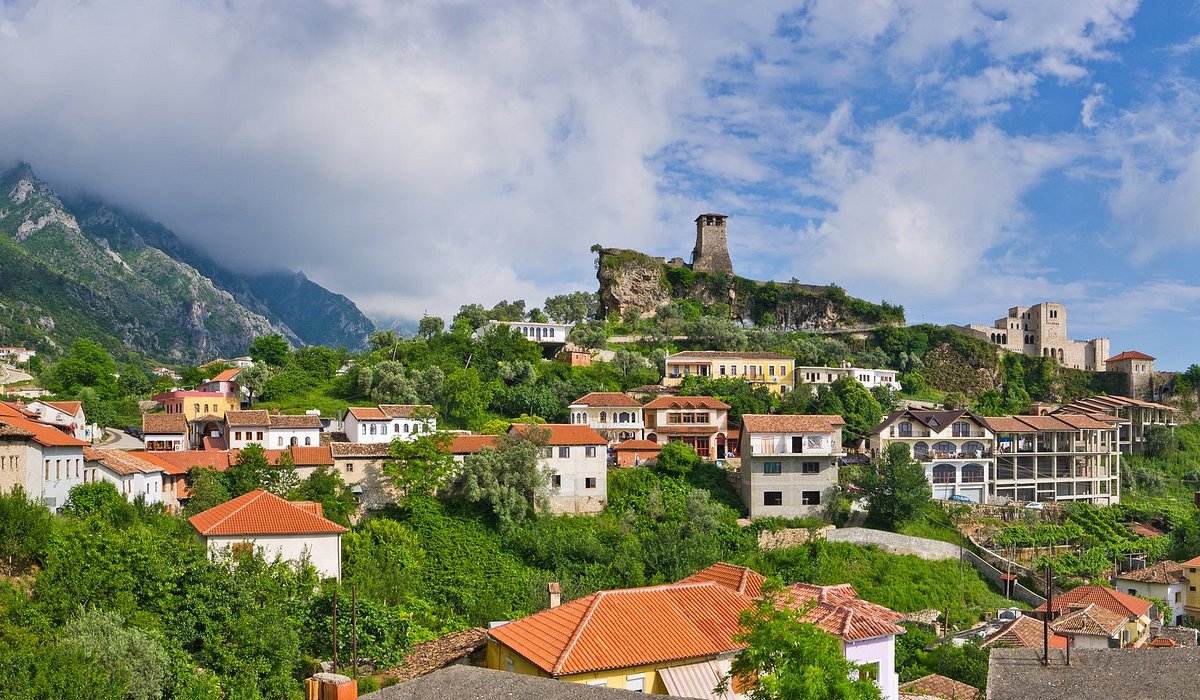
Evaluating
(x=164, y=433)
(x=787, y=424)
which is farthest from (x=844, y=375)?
(x=164, y=433)

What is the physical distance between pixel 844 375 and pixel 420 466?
128 ft

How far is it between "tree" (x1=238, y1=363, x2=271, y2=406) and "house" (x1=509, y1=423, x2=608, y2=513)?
26.1 meters

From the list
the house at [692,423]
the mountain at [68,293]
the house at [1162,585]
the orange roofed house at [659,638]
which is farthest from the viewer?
the mountain at [68,293]

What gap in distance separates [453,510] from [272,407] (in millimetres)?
23917

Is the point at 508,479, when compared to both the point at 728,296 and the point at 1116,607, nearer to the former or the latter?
the point at 1116,607

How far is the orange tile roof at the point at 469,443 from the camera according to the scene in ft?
145

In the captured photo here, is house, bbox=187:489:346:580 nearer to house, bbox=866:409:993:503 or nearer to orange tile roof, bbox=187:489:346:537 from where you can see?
orange tile roof, bbox=187:489:346:537

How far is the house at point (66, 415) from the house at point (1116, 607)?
50355 millimetres

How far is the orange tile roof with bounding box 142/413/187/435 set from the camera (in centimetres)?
5247

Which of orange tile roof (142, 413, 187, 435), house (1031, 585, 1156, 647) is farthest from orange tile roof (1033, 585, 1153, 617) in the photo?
orange tile roof (142, 413, 187, 435)

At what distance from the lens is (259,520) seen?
30688 millimetres

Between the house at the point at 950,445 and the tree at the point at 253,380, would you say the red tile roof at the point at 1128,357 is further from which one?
the tree at the point at 253,380

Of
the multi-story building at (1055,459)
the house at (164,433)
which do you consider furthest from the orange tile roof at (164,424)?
the multi-story building at (1055,459)

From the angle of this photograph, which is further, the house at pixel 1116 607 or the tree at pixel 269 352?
the tree at pixel 269 352
